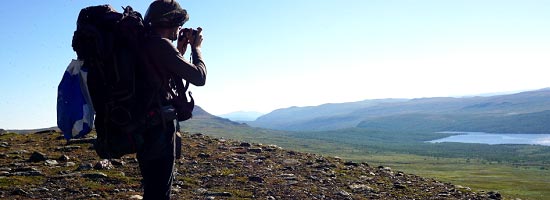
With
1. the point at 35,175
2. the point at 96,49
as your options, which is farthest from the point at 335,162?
the point at 96,49

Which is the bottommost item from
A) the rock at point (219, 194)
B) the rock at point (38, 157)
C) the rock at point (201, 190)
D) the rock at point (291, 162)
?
the rock at point (219, 194)

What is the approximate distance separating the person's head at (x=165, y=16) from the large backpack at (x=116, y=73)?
0.19 meters

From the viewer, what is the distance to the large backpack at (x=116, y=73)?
5898mm

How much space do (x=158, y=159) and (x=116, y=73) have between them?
125cm

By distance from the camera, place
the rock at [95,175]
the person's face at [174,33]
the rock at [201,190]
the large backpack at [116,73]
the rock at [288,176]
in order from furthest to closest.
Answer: the rock at [288,176] → the rock at [95,175] → the rock at [201,190] → the person's face at [174,33] → the large backpack at [116,73]

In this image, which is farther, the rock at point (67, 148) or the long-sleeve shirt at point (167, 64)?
the rock at point (67, 148)

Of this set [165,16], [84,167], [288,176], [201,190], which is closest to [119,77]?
[165,16]

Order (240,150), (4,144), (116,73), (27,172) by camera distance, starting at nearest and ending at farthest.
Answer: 1. (116,73)
2. (27,172)
3. (4,144)
4. (240,150)

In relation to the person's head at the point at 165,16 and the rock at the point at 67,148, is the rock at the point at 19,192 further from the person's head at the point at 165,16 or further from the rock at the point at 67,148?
the person's head at the point at 165,16

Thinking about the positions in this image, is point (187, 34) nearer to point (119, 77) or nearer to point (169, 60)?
point (169, 60)

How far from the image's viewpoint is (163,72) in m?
6.07

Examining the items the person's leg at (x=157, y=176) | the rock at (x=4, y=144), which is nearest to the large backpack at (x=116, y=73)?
the person's leg at (x=157, y=176)

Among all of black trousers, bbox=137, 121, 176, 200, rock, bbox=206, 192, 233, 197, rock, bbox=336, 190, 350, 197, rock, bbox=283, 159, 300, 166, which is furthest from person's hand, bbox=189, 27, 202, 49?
rock, bbox=283, 159, 300, 166

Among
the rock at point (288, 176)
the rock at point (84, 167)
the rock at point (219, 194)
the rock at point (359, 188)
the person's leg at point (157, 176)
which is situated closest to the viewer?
the person's leg at point (157, 176)
